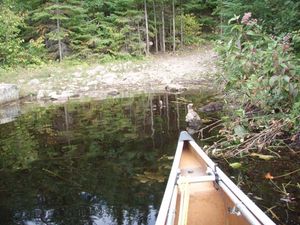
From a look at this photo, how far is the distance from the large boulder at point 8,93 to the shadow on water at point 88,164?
3.42 m

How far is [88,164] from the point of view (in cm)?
768

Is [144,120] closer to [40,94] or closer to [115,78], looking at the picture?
[40,94]

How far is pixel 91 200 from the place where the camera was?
19.3 ft

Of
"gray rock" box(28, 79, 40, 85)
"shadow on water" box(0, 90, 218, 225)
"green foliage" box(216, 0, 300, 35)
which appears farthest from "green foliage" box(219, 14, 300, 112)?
"gray rock" box(28, 79, 40, 85)

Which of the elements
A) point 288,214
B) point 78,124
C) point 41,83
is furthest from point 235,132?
point 41,83

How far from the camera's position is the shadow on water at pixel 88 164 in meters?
5.54

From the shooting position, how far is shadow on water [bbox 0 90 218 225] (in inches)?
218

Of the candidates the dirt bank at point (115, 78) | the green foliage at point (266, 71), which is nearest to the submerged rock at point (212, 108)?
the green foliage at point (266, 71)

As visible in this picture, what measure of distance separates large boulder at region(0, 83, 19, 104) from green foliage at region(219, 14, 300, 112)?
36.9 ft

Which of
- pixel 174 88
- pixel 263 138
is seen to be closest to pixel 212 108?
pixel 263 138

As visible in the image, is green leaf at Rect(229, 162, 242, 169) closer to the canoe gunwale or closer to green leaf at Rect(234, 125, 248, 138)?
green leaf at Rect(234, 125, 248, 138)

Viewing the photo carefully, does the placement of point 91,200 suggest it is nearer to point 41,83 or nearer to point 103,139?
point 103,139

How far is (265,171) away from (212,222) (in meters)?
2.68

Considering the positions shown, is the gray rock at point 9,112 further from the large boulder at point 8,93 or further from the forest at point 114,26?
the forest at point 114,26
